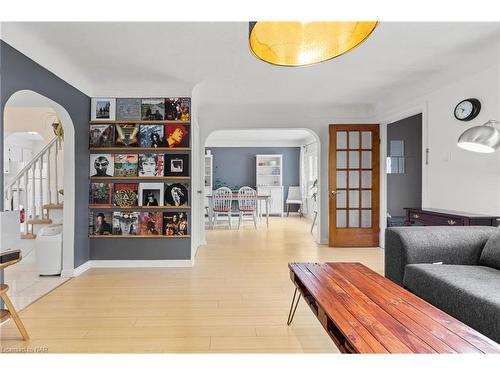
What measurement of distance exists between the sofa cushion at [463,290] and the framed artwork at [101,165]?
341cm

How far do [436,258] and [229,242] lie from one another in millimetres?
3607

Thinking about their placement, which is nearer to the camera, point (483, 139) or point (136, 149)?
point (483, 139)

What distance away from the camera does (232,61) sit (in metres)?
3.27

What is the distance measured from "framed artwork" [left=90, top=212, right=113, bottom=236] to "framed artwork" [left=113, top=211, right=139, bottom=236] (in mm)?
62

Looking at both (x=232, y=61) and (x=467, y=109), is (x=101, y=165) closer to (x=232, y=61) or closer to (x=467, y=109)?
(x=232, y=61)

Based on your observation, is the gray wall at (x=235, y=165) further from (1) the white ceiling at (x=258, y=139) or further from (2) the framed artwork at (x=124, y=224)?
(2) the framed artwork at (x=124, y=224)

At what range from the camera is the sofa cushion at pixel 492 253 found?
7.26ft

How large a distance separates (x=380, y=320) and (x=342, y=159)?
4.06 meters

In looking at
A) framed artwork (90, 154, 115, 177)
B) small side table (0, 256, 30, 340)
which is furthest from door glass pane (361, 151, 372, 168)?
small side table (0, 256, 30, 340)

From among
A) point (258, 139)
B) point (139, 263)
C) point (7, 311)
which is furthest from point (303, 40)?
point (258, 139)

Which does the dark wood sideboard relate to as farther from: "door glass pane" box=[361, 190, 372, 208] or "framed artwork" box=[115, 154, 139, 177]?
"framed artwork" box=[115, 154, 139, 177]

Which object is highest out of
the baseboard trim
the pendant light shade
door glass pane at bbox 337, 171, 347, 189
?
the pendant light shade

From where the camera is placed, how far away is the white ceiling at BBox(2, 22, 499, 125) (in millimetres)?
2598
